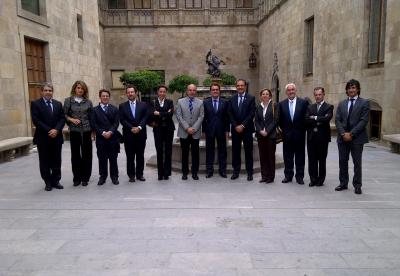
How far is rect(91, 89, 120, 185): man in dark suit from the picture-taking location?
612 centimetres

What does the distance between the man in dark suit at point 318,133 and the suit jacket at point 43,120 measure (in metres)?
3.98

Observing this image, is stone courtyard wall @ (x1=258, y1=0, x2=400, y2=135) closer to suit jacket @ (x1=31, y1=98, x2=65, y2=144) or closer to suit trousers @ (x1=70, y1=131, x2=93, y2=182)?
suit trousers @ (x1=70, y1=131, x2=93, y2=182)

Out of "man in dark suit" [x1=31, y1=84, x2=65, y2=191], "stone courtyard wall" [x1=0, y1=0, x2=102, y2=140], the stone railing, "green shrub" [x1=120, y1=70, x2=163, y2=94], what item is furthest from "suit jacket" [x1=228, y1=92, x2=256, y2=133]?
the stone railing

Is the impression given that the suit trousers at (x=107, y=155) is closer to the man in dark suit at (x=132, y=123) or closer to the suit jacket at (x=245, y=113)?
the man in dark suit at (x=132, y=123)

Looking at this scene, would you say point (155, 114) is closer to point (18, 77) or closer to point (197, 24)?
point (18, 77)

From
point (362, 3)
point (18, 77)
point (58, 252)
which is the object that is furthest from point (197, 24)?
point (58, 252)

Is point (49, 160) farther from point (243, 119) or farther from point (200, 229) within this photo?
point (243, 119)

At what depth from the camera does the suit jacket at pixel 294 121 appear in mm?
6035

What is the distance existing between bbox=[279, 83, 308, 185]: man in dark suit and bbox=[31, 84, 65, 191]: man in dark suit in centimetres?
361

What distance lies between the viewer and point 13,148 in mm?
8758

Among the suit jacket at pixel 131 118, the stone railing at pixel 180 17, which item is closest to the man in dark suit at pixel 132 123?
the suit jacket at pixel 131 118

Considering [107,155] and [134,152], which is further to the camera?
[134,152]

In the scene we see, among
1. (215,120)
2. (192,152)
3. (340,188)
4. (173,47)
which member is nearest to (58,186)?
(192,152)

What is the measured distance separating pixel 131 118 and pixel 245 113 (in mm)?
1941
